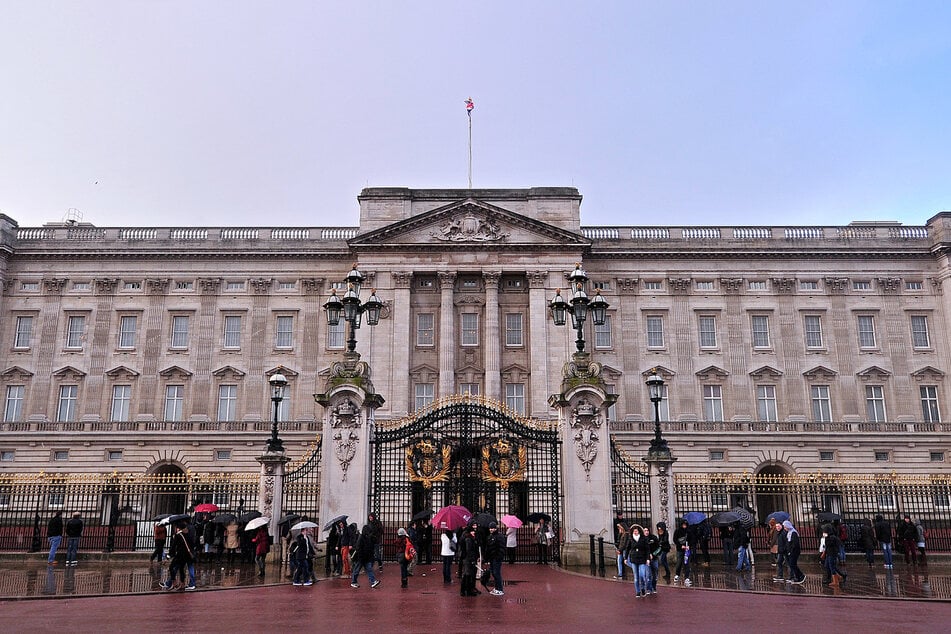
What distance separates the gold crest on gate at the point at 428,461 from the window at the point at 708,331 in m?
33.0

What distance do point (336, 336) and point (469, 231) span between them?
36.6 feet

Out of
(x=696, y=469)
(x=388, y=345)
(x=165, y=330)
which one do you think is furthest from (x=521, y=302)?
(x=165, y=330)

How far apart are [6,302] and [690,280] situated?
45491 mm

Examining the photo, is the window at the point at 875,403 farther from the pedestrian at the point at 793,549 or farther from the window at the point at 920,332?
the pedestrian at the point at 793,549

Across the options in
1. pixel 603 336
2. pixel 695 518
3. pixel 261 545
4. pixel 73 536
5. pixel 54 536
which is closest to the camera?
pixel 261 545

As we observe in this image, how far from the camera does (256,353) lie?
51.4 meters

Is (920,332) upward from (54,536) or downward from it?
upward

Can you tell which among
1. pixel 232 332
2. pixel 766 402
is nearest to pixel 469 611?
pixel 766 402

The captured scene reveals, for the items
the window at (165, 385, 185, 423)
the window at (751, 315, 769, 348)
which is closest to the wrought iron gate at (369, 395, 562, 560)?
the window at (165, 385, 185, 423)

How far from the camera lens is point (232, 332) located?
171 feet

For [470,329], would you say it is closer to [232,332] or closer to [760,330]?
[232,332]

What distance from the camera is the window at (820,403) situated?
50.1 metres

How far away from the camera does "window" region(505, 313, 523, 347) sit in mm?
50438

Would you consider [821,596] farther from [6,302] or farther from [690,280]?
[6,302]
